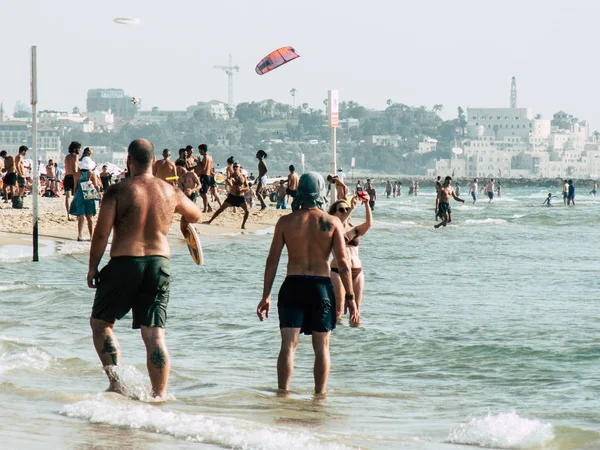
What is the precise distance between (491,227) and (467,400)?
27455 millimetres

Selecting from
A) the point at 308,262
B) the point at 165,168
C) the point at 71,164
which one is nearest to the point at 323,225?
the point at 308,262

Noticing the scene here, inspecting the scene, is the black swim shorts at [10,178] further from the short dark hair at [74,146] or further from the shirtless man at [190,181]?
the short dark hair at [74,146]

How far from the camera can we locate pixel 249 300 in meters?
13.0

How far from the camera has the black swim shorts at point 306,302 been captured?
6535 mm

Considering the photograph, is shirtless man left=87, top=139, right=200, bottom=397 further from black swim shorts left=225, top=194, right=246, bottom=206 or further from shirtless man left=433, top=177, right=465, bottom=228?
shirtless man left=433, top=177, right=465, bottom=228

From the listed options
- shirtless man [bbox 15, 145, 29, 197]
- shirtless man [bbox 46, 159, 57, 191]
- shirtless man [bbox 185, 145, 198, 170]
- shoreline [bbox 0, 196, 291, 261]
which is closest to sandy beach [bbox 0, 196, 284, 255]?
shoreline [bbox 0, 196, 291, 261]

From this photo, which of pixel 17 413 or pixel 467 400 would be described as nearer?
pixel 17 413

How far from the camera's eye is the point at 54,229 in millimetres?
19594

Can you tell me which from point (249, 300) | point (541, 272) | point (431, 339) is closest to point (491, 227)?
point (541, 272)

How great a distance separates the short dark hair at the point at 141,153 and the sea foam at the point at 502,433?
2.22m

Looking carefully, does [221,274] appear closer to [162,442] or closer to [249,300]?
[249,300]

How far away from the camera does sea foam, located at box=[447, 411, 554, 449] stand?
588 cm

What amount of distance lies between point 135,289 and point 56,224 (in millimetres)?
14857

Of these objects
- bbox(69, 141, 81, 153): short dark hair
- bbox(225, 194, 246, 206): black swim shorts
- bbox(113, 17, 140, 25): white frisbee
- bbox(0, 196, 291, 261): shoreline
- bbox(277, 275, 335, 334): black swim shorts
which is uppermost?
bbox(113, 17, 140, 25): white frisbee
